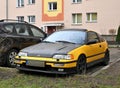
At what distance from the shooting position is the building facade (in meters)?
37.7

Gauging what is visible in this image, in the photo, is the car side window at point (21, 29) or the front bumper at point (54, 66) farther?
the car side window at point (21, 29)

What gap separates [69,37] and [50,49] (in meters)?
1.34

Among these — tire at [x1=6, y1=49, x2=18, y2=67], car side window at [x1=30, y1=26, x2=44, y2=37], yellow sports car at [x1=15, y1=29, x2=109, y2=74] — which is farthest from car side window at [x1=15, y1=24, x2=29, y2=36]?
yellow sports car at [x1=15, y1=29, x2=109, y2=74]

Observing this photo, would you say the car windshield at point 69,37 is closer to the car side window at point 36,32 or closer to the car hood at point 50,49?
the car hood at point 50,49

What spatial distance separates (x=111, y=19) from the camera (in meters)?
37.5

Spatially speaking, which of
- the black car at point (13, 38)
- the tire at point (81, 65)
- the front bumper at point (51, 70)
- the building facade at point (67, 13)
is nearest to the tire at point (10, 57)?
the black car at point (13, 38)

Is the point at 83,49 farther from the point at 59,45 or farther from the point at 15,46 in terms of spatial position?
the point at 15,46

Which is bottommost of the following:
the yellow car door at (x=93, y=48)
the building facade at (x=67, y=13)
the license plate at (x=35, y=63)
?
the license plate at (x=35, y=63)

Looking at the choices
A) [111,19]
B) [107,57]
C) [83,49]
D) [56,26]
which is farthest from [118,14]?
[83,49]

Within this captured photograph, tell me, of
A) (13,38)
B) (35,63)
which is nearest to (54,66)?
(35,63)

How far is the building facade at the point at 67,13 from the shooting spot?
37719 mm

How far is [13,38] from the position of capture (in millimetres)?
11633

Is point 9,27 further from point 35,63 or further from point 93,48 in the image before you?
point 93,48

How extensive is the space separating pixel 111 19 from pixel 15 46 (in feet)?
88.0
